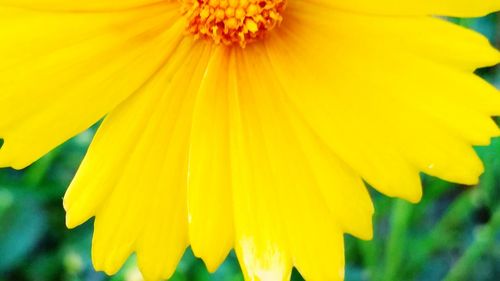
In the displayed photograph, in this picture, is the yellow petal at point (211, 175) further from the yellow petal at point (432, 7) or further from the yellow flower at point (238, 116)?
the yellow petal at point (432, 7)

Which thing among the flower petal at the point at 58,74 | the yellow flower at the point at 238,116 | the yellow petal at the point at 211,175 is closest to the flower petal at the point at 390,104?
the yellow flower at the point at 238,116

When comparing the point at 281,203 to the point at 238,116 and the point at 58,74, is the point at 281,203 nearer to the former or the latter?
the point at 238,116

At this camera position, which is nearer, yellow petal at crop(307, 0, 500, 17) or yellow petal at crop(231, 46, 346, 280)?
yellow petal at crop(307, 0, 500, 17)

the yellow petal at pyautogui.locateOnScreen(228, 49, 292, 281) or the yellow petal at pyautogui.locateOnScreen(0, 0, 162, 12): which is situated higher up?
the yellow petal at pyautogui.locateOnScreen(0, 0, 162, 12)

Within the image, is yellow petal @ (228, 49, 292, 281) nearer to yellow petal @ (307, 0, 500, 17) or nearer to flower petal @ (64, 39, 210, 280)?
flower petal @ (64, 39, 210, 280)

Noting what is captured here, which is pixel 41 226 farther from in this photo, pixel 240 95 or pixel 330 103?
pixel 330 103

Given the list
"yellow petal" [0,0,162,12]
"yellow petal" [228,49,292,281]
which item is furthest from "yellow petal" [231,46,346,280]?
"yellow petal" [0,0,162,12]

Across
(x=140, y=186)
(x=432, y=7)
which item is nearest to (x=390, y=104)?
(x=432, y=7)
